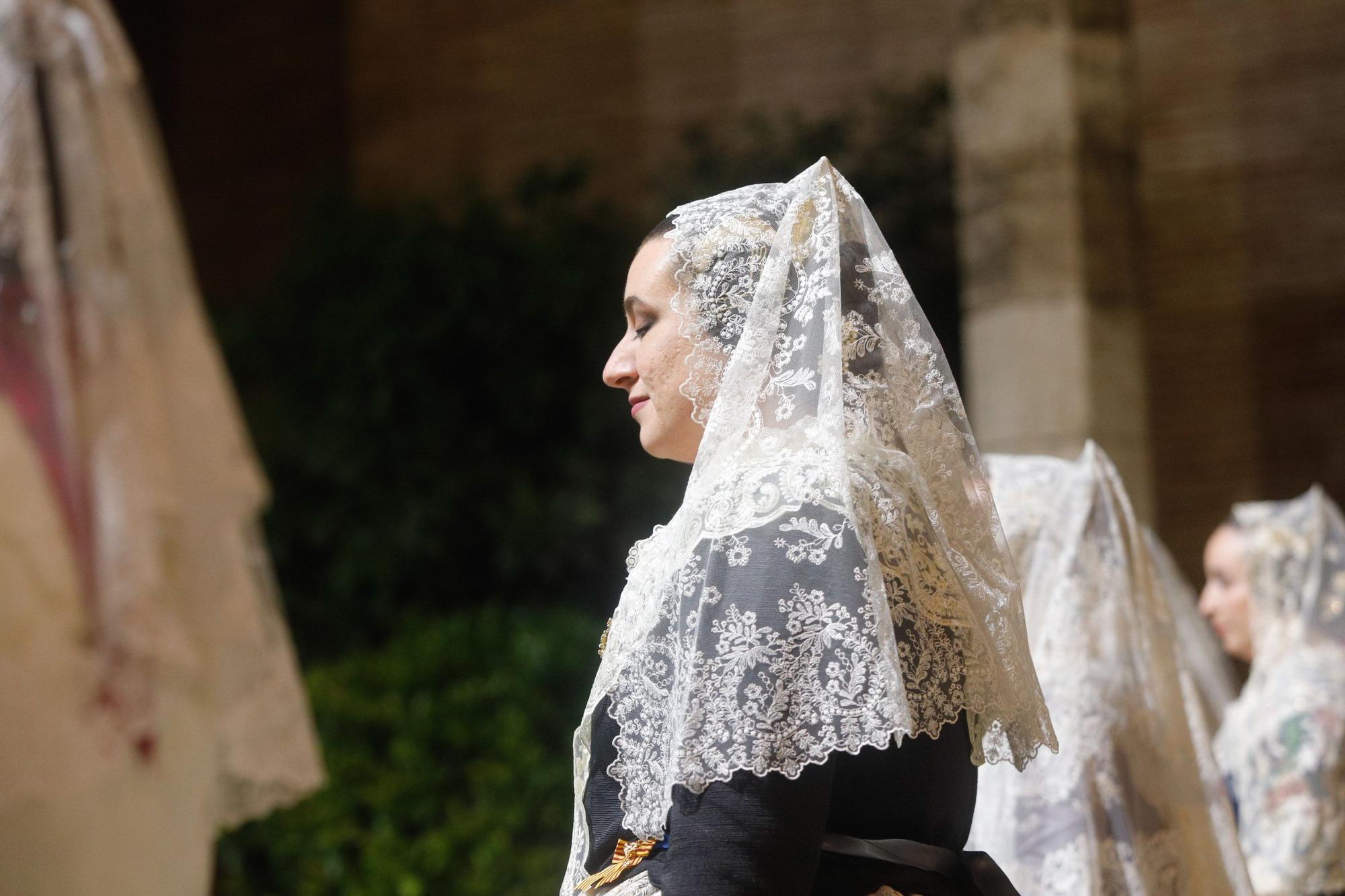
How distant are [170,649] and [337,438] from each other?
15.6 feet

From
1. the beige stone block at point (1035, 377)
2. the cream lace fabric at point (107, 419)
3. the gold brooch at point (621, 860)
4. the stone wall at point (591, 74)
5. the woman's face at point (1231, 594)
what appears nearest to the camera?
the gold brooch at point (621, 860)

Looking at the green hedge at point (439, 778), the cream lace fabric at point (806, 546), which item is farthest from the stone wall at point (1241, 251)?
the cream lace fabric at point (806, 546)

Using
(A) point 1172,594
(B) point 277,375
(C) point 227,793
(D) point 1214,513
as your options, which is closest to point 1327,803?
(A) point 1172,594

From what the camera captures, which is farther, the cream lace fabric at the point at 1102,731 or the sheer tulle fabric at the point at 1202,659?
the sheer tulle fabric at the point at 1202,659

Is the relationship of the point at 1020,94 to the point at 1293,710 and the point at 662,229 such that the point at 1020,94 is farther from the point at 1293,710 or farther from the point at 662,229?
the point at 662,229

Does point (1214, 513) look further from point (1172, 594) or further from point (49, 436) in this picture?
point (49, 436)

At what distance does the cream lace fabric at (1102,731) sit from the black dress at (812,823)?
1.00m

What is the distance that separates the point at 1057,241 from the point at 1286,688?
202cm

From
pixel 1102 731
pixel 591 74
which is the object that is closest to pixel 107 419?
pixel 1102 731

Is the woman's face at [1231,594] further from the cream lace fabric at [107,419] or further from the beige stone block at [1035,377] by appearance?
the cream lace fabric at [107,419]

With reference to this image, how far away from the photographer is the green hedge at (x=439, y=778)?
562 centimetres

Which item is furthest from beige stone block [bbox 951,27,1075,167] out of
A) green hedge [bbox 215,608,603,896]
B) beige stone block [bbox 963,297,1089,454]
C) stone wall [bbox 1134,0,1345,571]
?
green hedge [bbox 215,608,603,896]

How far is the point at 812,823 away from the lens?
5.12 feet

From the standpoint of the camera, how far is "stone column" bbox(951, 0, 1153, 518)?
537 cm
